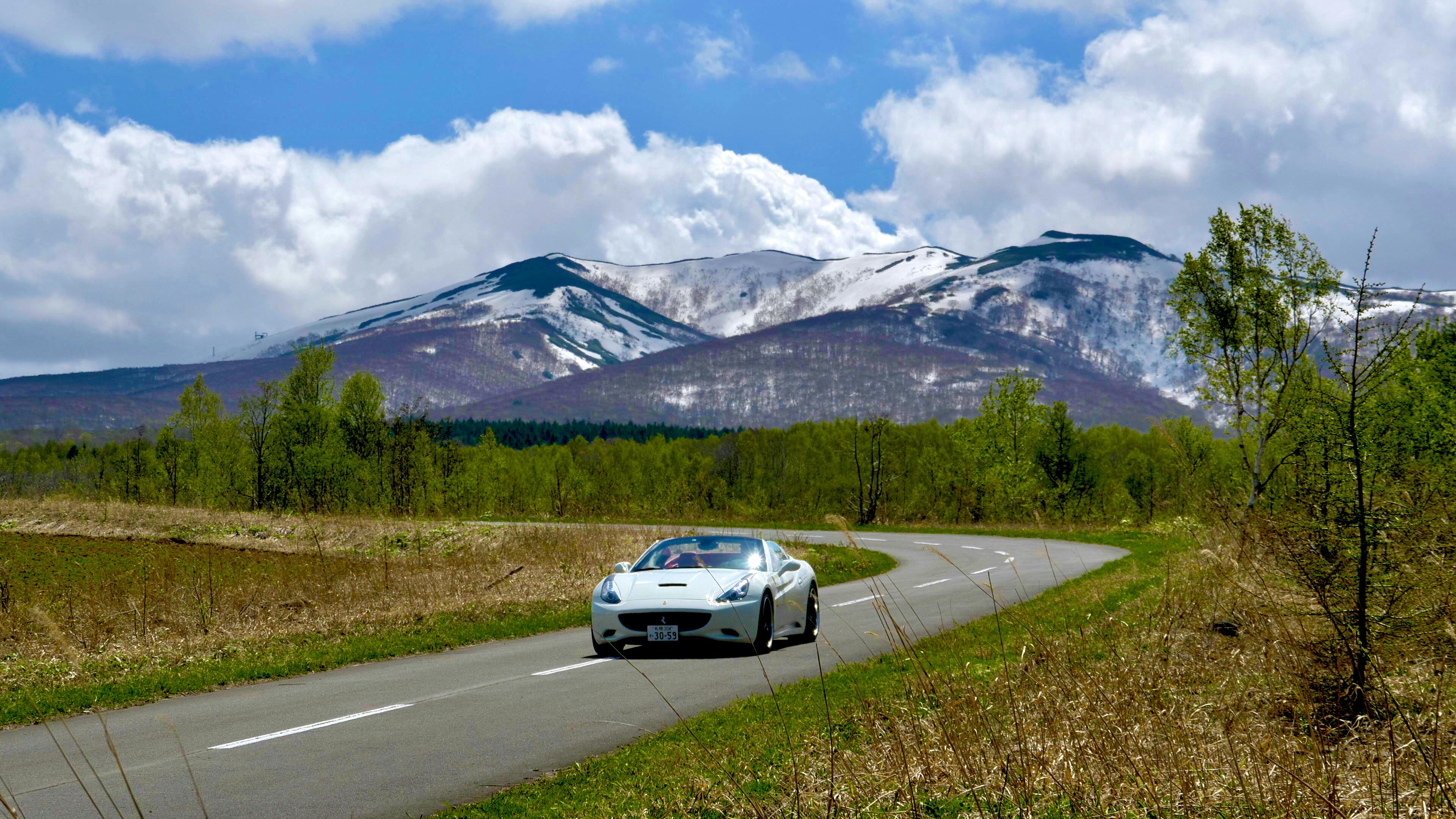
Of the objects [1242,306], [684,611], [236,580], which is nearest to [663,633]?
[684,611]

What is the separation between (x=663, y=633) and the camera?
12477 millimetres

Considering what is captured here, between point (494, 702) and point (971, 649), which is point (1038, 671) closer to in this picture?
point (971, 649)

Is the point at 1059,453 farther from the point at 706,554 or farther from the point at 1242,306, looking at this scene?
the point at 706,554

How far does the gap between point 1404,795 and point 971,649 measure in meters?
6.87

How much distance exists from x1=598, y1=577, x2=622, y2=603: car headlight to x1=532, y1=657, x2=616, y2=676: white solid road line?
0.69 metres

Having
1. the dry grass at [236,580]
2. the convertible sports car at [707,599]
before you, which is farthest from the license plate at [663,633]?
the dry grass at [236,580]

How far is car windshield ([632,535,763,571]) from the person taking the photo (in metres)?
13.6

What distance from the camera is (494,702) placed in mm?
9828

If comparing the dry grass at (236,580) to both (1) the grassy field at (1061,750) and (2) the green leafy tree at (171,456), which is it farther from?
(2) the green leafy tree at (171,456)

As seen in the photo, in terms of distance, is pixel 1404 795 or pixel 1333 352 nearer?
pixel 1404 795

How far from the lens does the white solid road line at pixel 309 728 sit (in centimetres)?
804

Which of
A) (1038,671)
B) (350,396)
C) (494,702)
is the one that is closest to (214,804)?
(494,702)

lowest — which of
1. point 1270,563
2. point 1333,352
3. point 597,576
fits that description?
point 597,576

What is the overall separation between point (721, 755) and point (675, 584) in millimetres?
6341
